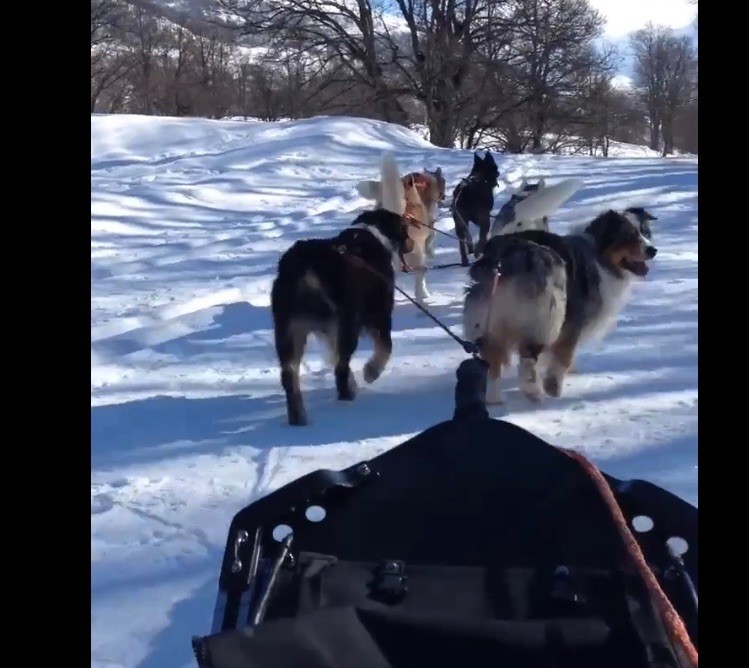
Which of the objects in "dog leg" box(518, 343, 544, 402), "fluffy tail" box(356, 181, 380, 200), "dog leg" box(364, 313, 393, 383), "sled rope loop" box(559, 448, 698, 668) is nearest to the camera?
"sled rope loop" box(559, 448, 698, 668)

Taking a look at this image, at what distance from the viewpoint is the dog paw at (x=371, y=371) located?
533 centimetres

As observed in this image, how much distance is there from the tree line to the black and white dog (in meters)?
28.1

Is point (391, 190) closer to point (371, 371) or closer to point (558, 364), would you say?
point (371, 371)

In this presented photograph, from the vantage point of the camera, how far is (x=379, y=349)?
5.27 m

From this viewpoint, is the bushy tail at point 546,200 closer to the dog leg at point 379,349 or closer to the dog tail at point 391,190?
the dog tail at point 391,190

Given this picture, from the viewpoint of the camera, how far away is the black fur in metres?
4.49

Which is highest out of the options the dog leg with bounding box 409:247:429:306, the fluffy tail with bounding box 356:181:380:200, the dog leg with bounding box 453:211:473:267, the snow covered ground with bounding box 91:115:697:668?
the fluffy tail with bounding box 356:181:380:200

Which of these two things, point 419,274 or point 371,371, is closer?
point 371,371

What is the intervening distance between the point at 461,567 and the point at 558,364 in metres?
3.33

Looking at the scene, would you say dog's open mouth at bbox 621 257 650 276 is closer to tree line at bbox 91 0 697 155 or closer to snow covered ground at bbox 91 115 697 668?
snow covered ground at bbox 91 115 697 668

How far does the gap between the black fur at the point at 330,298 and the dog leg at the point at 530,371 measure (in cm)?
85

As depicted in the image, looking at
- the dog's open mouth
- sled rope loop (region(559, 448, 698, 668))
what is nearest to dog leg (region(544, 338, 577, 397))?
the dog's open mouth

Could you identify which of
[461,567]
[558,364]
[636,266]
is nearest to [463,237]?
[636,266]
